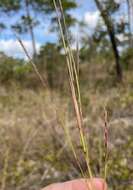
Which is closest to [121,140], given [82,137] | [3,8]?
[82,137]

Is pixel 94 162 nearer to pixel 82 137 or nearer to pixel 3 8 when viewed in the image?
pixel 82 137

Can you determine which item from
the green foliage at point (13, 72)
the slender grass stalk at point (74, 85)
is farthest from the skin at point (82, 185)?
the green foliage at point (13, 72)

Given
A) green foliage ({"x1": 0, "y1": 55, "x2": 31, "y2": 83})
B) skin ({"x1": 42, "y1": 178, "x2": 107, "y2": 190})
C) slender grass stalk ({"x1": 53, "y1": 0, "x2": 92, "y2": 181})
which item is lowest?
green foliage ({"x1": 0, "y1": 55, "x2": 31, "y2": 83})

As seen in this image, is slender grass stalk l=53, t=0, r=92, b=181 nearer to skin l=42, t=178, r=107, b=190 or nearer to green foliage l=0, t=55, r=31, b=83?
skin l=42, t=178, r=107, b=190

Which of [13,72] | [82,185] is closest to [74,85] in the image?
[82,185]

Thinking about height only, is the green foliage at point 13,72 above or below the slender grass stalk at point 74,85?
below

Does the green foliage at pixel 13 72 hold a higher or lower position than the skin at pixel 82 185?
lower

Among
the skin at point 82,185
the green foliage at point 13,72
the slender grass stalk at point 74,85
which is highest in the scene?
the slender grass stalk at point 74,85

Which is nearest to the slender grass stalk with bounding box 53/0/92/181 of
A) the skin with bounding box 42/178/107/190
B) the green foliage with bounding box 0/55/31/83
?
the skin with bounding box 42/178/107/190

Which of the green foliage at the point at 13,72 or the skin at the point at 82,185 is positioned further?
the green foliage at the point at 13,72

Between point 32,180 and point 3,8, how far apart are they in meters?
12.8

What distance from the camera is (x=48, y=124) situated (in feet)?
16.3

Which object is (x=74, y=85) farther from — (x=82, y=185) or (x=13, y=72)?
(x=13, y=72)

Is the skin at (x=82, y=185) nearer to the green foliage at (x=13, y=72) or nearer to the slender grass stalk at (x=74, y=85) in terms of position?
the slender grass stalk at (x=74, y=85)
